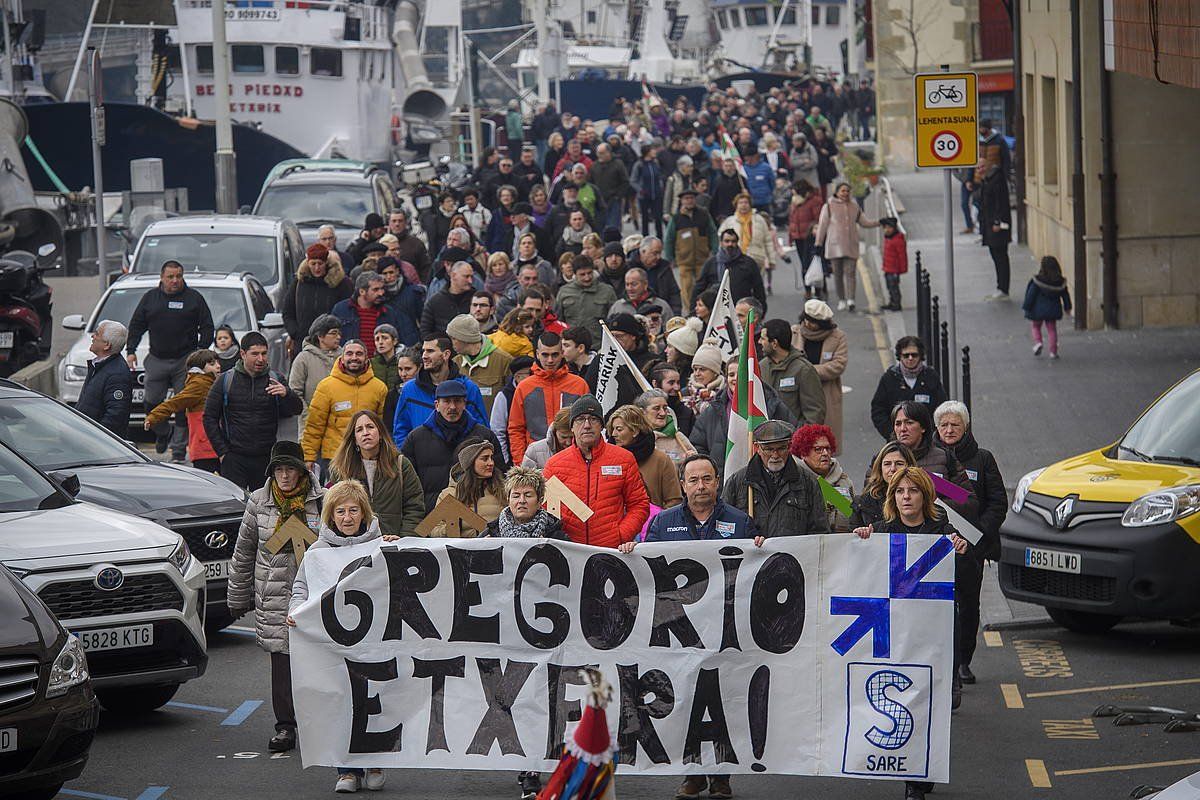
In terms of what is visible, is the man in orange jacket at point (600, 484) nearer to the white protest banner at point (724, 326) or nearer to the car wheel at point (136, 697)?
the car wheel at point (136, 697)

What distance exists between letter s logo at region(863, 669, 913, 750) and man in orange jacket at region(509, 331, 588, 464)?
197 inches

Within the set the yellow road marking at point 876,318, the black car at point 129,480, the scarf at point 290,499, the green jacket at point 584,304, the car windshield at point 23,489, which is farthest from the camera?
the yellow road marking at point 876,318

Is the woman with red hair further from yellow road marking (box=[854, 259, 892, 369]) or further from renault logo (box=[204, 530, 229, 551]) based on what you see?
yellow road marking (box=[854, 259, 892, 369])

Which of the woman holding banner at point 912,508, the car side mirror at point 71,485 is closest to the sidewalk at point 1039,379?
the woman holding banner at point 912,508

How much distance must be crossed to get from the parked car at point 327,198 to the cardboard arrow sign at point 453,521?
18.3 metres

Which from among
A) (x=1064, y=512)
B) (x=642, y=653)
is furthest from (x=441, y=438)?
(x=1064, y=512)

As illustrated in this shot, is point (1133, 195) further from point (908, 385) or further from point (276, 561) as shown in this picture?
point (276, 561)

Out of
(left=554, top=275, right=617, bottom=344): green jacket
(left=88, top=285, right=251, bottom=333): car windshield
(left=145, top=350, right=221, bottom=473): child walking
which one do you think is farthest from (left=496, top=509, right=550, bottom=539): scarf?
(left=88, top=285, right=251, bottom=333): car windshield

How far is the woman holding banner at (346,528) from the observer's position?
31.2 ft

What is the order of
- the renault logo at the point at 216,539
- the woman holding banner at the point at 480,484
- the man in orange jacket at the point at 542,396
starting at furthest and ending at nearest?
the man in orange jacket at the point at 542,396, the renault logo at the point at 216,539, the woman holding banner at the point at 480,484

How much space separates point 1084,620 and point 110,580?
620 centimetres

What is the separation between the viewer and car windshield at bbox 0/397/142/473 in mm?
12354

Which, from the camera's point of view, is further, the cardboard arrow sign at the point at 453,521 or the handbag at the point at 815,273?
the handbag at the point at 815,273

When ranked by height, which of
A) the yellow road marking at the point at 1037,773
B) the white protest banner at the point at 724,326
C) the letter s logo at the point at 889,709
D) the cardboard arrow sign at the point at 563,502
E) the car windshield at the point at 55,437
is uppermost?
the white protest banner at the point at 724,326
